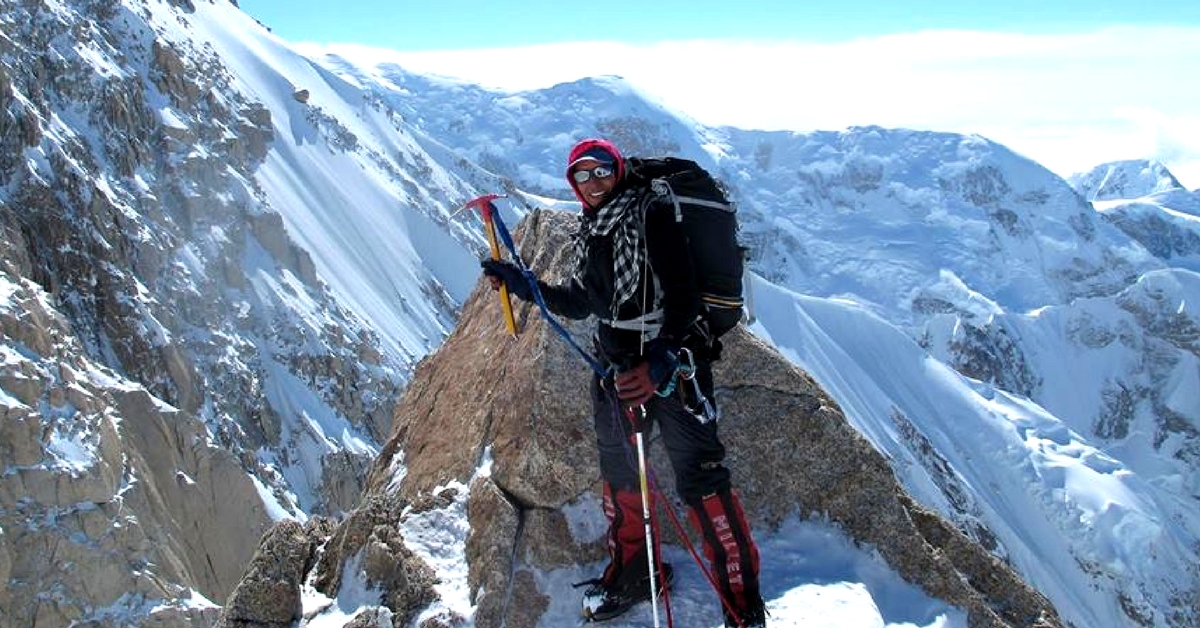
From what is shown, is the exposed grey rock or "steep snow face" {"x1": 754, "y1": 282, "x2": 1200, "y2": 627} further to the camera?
"steep snow face" {"x1": 754, "y1": 282, "x2": 1200, "y2": 627}

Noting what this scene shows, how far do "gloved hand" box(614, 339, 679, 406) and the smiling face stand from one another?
1.21 meters

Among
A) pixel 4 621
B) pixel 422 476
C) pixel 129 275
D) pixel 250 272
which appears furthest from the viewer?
pixel 250 272

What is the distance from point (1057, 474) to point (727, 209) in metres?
197

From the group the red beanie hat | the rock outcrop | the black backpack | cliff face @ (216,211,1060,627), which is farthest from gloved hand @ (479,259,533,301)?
the rock outcrop

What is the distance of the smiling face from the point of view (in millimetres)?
7625

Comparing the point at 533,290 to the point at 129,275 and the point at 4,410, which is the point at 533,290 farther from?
the point at 129,275

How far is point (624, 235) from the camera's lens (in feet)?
24.8

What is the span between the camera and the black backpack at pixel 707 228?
7.50m

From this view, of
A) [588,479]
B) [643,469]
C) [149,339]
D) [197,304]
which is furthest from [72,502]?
[643,469]

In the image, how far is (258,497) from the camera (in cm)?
5738

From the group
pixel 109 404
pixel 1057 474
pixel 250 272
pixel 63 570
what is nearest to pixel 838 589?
pixel 63 570

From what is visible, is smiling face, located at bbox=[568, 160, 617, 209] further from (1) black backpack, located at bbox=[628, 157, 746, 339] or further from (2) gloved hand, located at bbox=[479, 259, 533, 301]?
(2) gloved hand, located at bbox=[479, 259, 533, 301]

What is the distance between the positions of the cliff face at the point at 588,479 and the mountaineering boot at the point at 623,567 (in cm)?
48

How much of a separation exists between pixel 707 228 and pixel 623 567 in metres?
2.66
